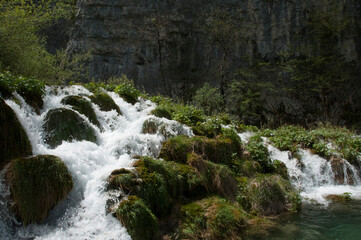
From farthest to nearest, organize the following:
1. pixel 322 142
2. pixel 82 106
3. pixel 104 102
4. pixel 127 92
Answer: pixel 127 92 < pixel 322 142 < pixel 104 102 < pixel 82 106

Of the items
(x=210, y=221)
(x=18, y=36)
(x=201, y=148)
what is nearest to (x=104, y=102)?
(x=18, y=36)

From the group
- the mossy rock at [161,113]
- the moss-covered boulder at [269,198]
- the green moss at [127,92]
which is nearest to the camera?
the moss-covered boulder at [269,198]

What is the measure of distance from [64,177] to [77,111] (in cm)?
316

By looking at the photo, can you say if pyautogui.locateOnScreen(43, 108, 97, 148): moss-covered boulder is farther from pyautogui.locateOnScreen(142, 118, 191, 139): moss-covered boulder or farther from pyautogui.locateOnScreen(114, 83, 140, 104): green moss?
pyautogui.locateOnScreen(114, 83, 140, 104): green moss

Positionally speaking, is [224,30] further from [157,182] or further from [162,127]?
[157,182]

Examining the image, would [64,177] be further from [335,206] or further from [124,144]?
[335,206]

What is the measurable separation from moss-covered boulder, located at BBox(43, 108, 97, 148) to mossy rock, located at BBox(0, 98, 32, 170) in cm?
110

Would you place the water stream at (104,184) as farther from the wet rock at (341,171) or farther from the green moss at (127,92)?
the green moss at (127,92)

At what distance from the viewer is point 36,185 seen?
13.0 feet

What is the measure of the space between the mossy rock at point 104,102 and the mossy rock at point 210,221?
463 centimetres

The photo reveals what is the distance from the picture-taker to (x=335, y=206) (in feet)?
20.1

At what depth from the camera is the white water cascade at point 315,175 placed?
7565 mm

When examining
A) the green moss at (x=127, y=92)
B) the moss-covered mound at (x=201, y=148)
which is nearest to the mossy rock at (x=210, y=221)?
the moss-covered mound at (x=201, y=148)

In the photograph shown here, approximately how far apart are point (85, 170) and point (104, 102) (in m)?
3.99
